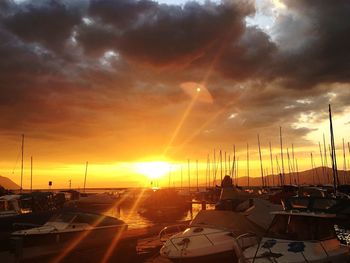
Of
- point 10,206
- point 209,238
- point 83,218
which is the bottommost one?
point 209,238

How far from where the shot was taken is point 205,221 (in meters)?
16.1

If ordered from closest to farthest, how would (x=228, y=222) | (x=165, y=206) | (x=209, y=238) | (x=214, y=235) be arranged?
(x=209, y=238)
(x=214, y=235)
(x=228, y=222)
(x=165, y=206)

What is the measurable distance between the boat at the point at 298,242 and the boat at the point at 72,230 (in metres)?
8.13

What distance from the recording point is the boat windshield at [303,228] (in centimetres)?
1241

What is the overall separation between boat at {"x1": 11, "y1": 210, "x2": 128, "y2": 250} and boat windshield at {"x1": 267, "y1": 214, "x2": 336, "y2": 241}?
28.3 feet

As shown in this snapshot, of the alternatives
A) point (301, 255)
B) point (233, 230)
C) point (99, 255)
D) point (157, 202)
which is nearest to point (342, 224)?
point (301, 255)

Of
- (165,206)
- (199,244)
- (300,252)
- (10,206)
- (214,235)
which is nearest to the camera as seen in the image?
(300,252)

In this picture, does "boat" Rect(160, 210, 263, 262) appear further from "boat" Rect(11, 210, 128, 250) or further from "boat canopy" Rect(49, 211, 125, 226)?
"boat canopy" Rect(49, 211, 125, 226)

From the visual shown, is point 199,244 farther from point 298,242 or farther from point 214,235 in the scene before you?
point 298,242

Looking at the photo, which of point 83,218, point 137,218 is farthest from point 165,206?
point 83,218

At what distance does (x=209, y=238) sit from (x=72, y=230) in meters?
7.03

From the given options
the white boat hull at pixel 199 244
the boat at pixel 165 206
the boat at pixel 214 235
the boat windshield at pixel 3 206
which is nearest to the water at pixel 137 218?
the boat at pixel 165 206

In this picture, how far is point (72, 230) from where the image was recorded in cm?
1748

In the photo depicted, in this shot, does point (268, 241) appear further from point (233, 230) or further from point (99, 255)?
point (99, 255)
